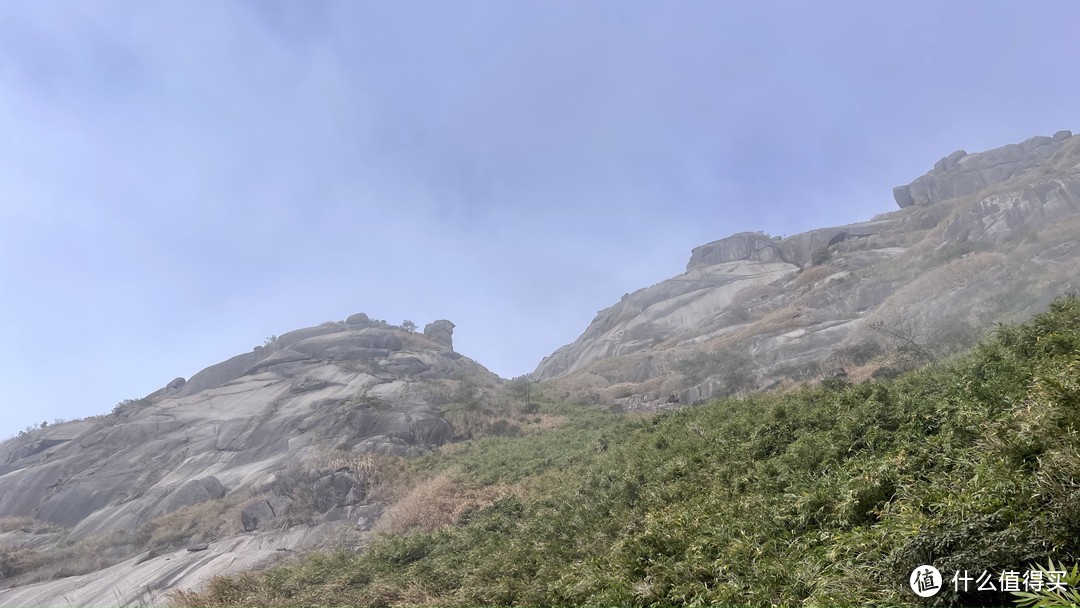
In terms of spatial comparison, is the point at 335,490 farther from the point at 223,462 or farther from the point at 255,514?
the point at 223,462

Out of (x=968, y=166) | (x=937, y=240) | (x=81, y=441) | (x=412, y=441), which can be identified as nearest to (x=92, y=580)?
(x=412, y=441)

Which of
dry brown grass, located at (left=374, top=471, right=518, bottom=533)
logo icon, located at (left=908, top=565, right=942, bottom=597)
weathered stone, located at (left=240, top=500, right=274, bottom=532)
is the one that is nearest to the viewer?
logo icon, located at (left=908, top=565, right=942, bottom=597)

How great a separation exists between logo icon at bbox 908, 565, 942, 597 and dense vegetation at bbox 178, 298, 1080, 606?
9 centimetres

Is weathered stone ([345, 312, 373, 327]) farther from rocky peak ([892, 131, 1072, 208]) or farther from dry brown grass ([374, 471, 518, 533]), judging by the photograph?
rocky peak ([892, 131, 1072, 208])

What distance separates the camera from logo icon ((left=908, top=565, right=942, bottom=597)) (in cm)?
512

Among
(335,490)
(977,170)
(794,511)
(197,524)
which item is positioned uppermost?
(977,170)

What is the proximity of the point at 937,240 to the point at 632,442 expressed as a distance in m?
50.3

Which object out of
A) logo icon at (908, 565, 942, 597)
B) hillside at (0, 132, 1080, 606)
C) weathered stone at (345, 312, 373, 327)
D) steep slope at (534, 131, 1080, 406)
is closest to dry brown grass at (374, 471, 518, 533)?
hillside at (0, 132, 1080, 606)

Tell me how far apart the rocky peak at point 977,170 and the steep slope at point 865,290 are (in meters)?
0.23

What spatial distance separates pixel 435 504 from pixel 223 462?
85.7ft

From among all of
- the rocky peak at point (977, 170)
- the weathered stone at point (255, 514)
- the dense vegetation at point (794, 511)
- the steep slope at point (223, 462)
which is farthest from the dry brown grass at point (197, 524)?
the rocky peak at point (977, 170)

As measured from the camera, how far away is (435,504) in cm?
2098

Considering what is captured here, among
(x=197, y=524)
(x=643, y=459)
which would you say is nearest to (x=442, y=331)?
(x=197, y=524)

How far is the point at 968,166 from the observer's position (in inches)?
3071
